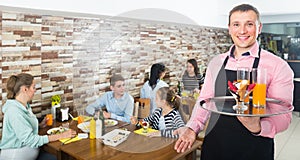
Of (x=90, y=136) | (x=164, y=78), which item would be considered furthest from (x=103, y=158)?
(x=164, y=78)

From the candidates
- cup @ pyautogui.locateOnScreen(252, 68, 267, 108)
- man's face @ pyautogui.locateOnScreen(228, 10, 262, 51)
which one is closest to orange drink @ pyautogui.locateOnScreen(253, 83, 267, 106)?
cup @ pyautogui.locateOnScreen(252, 68, 267, 108)

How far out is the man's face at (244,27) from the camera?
25.5 inches

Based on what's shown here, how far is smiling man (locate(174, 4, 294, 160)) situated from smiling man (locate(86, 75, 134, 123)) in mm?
203

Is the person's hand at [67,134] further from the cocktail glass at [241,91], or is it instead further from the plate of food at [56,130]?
the cocktail glass at [241,91]

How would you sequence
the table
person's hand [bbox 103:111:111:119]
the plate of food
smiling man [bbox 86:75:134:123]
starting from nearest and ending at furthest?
1. the table
2. smiling man [bbox 86:75:134:123]
3. person's hand [bbox 103:111:111:119]
4. the plate of food

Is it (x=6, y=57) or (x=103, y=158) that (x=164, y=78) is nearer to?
(x=103, y=158)

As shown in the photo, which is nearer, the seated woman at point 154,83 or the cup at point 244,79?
the cup at point 244,79

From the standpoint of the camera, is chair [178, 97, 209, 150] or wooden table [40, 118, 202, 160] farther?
wooden table [40, 118, 202, 160]

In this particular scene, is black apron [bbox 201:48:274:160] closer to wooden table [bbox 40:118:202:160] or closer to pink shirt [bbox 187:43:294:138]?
pink shirt [bbox 187:43:294:138]

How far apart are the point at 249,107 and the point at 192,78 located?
0.21m

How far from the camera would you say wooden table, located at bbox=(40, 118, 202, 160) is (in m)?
1.14

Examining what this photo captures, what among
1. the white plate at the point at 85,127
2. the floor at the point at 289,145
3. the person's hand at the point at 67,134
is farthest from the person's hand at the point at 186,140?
the floor at the point at 289,145

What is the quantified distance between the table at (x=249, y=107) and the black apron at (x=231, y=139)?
1.6 inches

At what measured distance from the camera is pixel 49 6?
1306 millimetres
